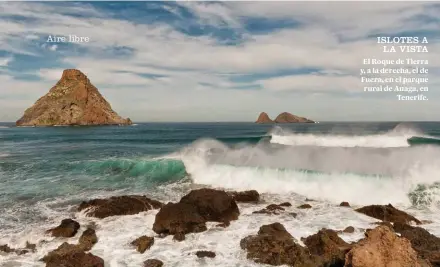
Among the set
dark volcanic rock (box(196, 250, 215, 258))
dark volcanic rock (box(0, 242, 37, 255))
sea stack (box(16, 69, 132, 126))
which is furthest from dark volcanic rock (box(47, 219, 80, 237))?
sea stack (box(16, 69, 132, 126))

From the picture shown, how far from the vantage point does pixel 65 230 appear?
472 inches

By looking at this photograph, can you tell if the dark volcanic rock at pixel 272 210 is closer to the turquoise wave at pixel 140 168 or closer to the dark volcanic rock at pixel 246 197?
the dark volcanic rock at pixel 246 197

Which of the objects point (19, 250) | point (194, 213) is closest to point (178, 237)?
point (194, 213)

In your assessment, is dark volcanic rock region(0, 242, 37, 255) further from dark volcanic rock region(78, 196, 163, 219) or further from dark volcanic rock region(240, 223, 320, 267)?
dark volcanic rock region(240, 223, 320, 267)

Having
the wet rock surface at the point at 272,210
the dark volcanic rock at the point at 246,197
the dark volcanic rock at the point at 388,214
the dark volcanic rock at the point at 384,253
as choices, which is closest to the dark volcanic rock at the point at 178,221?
the wet rock surface at the point at 272,210

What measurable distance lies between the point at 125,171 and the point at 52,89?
13323 centimetres

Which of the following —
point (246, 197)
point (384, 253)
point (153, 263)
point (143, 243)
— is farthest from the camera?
point (246, 197)

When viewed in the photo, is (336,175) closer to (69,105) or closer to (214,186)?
(214,186)

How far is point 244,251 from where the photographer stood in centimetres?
1038

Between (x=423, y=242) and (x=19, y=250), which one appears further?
(x=19, y=250)

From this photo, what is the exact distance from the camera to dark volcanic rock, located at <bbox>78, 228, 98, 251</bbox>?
1088cm

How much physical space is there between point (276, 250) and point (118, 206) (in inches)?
327

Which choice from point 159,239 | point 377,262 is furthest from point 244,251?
point 377,262

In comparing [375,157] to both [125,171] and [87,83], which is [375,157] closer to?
[125,171]
